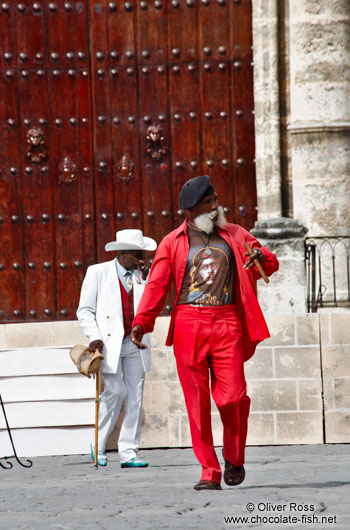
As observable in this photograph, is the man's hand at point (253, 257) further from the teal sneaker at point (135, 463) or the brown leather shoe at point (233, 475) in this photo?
the teal sneaker at point (135, 463)

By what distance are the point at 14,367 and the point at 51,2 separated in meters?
3.90

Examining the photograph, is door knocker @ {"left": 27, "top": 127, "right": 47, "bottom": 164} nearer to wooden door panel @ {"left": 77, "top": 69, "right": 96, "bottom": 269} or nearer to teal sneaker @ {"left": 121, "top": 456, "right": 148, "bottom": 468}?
wooden door panel @ {"left": 77, "top": 69, "right": 96, "bottom": 269}

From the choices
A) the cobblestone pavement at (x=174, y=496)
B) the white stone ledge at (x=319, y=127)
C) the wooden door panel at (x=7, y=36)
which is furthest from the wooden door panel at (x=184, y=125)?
the cobblestone pavement at (x=174, y=496)

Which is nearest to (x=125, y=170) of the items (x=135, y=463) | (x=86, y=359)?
(x=86, y=359)

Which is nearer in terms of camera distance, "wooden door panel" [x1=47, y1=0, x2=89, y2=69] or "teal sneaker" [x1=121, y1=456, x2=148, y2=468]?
"teal sneaker" [x1=121, y1=456, x2=148, y2=468]

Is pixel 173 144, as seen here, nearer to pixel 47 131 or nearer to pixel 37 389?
pixel 47 131

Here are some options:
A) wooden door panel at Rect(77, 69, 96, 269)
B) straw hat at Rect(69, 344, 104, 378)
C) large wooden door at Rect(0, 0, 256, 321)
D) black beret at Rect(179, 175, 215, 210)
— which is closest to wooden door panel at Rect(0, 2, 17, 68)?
large wooden door at Rect(0, 0, 256, 321)

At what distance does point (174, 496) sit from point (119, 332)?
226 cm

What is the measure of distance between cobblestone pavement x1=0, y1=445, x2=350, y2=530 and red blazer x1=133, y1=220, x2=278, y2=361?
0.87 metres

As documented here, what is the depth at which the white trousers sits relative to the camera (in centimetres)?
819

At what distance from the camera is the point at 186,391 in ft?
21.4

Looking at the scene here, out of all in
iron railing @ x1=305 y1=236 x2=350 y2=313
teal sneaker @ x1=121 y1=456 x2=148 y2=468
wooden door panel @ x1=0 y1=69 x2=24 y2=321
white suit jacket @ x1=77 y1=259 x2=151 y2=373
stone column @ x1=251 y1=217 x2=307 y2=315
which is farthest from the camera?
wooden door panel @ x1=0 y1=69 x2=24 y2=321

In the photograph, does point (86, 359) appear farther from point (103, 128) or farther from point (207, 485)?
point (103, 128)

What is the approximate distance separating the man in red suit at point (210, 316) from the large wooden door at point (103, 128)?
436cm
